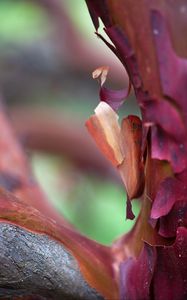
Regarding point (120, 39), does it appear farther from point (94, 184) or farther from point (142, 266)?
point (94, 184)

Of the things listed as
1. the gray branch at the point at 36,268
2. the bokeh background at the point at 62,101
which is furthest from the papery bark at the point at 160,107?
the bokeh background at the point at 62,101

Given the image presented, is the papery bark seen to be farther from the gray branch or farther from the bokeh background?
the bokeh background

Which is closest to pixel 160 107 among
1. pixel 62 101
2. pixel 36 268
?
pixel 36 268

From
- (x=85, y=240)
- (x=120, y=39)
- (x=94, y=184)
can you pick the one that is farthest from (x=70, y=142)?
(x=120, y=39)

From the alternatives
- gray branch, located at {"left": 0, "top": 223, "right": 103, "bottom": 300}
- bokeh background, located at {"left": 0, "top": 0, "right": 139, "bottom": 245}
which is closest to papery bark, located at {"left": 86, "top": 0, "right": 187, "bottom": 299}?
gray branch, located at {"left": 0, "top": 223, "right": 103, "bottom": 300}

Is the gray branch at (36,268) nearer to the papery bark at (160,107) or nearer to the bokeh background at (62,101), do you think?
the papery bark at (160,107)
